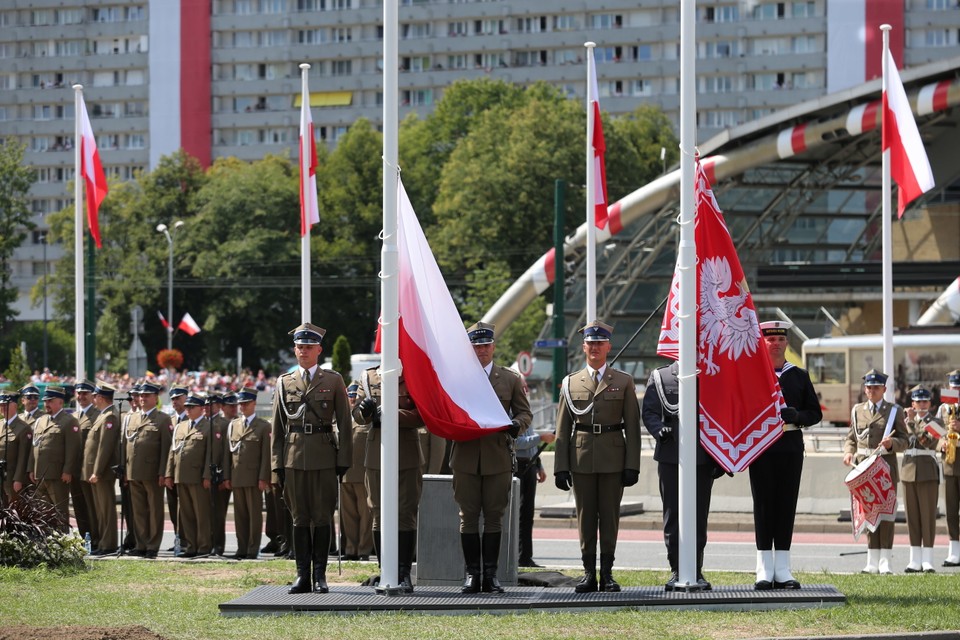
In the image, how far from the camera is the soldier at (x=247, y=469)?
16.5 meters

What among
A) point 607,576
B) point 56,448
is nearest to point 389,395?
point 607,576

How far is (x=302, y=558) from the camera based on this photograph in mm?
11273

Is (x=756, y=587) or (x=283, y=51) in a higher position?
(x=283, y=51)

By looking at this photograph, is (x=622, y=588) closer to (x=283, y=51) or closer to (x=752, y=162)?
(x=752, y=162)

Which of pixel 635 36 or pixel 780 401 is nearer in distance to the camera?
pixel 780 401

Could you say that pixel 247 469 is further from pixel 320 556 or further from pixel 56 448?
pixel 320 556

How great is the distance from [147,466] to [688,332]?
26.7ft

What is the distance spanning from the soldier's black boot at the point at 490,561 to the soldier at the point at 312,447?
1.22 m

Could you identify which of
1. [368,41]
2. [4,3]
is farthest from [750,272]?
[4,3]

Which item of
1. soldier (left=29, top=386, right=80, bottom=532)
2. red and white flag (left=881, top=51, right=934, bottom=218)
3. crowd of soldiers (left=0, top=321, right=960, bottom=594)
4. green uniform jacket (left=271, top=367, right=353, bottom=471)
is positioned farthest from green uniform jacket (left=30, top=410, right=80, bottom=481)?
red and white flag (left=881, top=51, right=934, bottom=218)

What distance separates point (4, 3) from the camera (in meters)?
104

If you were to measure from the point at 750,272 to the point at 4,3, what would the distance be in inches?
2709

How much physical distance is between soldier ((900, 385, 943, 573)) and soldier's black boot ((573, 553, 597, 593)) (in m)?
4.72

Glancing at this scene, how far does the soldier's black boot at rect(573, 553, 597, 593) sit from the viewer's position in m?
11.0
